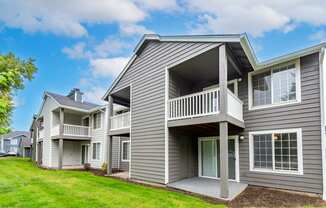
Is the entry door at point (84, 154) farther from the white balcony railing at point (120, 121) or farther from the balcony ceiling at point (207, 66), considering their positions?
the balcony ceiling at point (207, 66)

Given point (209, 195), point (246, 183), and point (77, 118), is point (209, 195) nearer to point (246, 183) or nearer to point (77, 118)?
point (246, 183)

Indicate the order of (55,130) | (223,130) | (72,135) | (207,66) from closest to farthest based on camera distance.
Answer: (223,130) → (207,66) → (72,135) → (55,130)

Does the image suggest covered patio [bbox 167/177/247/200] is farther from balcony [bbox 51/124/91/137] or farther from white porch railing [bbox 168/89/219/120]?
balcony [bbox 51/124/91/137]

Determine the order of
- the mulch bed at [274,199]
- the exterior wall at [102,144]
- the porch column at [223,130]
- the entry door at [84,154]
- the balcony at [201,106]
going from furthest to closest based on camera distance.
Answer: the entry door at [84,154], the exterior wall at [102,144], the balcony at [201,106], the porch column at [223,130], the mulch bed at [274,199]

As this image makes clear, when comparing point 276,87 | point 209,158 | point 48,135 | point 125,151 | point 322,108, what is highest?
point 276,87

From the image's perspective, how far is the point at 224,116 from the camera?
805cm

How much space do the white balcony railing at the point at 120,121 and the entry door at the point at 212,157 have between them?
14.4 feet

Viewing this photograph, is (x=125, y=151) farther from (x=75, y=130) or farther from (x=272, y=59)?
(x=272, y=59)

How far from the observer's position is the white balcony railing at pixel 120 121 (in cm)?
1353

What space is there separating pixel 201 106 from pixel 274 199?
411cm

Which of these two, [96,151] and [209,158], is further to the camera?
[96,151]

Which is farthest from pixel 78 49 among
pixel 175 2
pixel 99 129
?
pixel 175 2

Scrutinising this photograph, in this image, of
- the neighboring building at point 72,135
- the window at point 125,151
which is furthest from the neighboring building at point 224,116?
the neighboring building at point 72,135

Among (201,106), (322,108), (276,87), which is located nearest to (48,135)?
(201,106)
